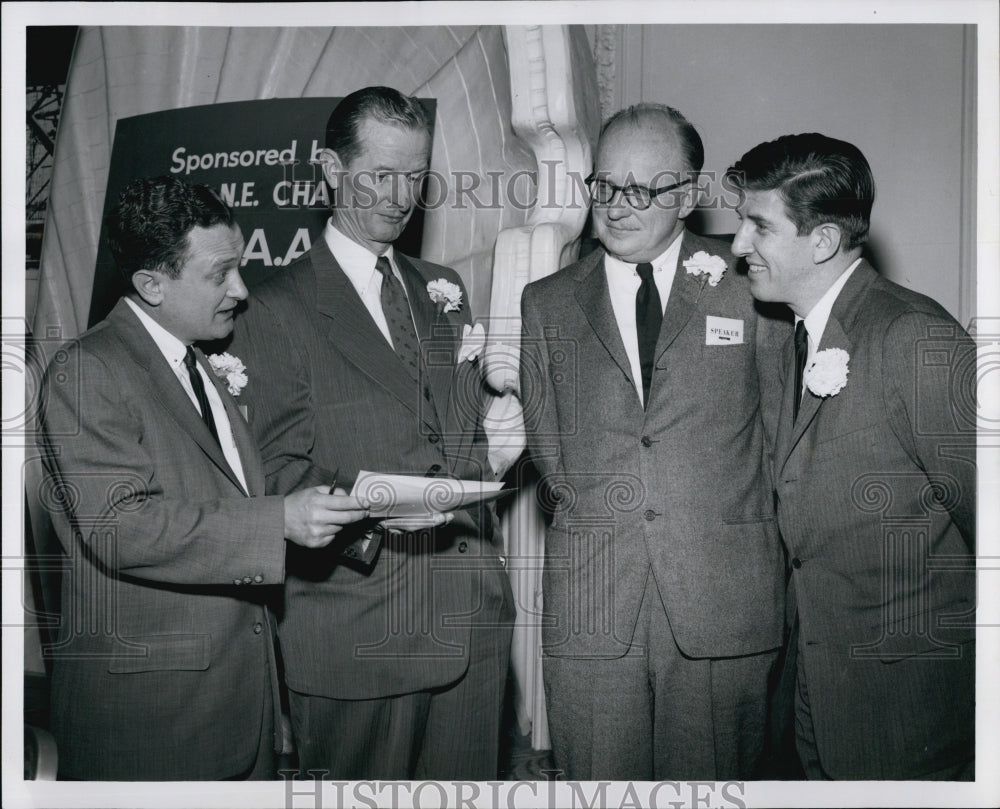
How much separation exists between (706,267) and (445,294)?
27.6 inches

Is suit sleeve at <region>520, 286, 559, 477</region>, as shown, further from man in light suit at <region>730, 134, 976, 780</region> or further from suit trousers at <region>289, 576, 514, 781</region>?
man in light suit at <region>730, 134, 976, 780</region>

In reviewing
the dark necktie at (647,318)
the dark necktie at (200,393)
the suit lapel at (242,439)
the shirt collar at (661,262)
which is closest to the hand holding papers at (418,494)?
the suit lapel at (242,439)

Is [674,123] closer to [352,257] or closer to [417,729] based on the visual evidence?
[352,257]

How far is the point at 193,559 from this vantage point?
7.63 ft

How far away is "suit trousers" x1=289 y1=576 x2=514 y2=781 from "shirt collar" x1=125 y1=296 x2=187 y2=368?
907 mm

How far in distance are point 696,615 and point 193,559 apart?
1.23 meters

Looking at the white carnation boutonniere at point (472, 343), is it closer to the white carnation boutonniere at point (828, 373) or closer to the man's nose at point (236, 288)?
the man's nose at point (236, 288)

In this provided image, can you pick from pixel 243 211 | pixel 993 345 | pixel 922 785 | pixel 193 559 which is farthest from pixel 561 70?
pixel 922 785

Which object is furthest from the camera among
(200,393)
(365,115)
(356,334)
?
(365,115)

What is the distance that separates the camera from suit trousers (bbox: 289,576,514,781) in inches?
98.3

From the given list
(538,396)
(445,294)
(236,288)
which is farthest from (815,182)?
(236,288)

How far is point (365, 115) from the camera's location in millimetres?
2613

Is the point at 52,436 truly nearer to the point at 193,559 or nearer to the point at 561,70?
the point at 193,559

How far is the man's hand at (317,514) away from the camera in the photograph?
2.36 meters
